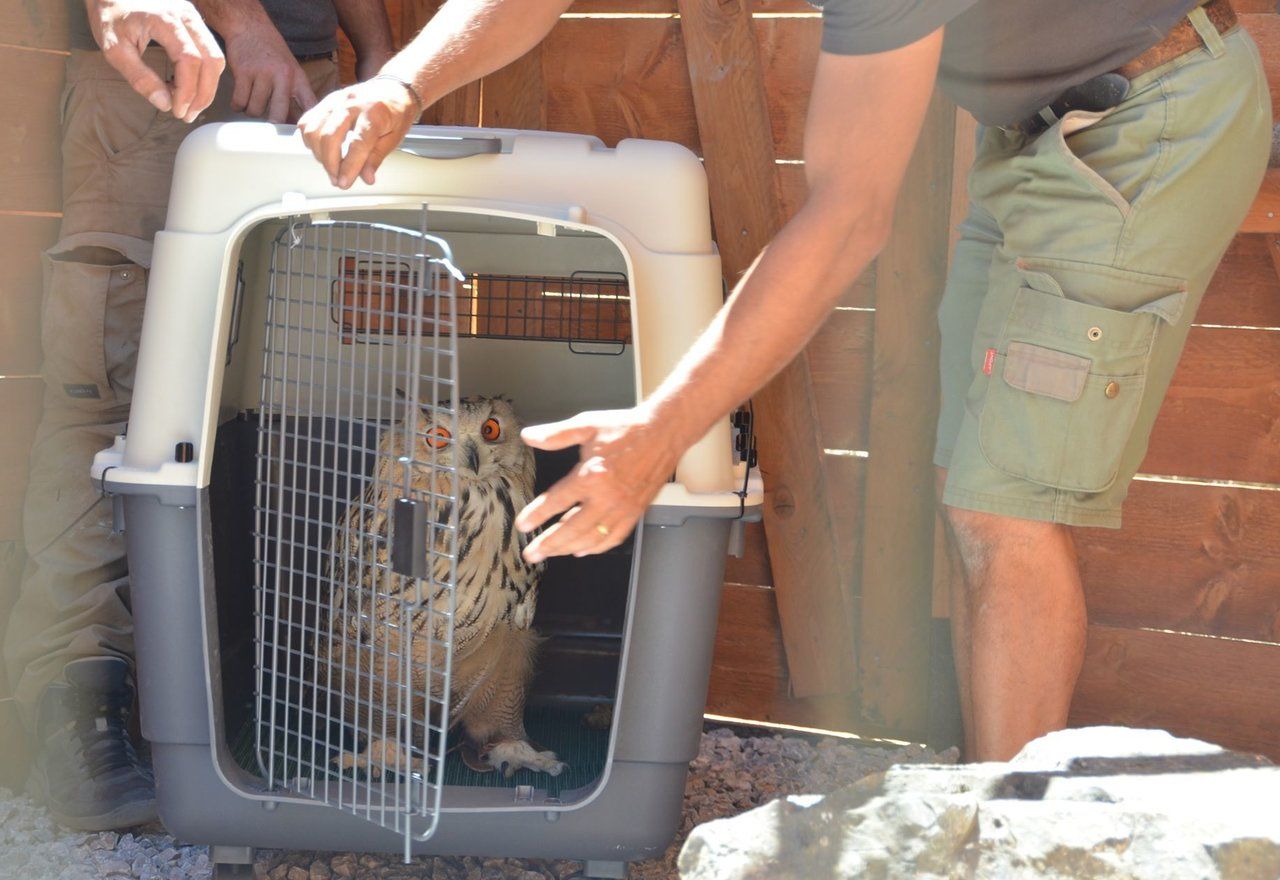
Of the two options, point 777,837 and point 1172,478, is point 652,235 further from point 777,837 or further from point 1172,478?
point 1172,478

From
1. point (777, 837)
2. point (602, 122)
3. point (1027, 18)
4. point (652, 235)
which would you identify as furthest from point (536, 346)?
point (777, 837)

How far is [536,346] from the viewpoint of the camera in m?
2.12

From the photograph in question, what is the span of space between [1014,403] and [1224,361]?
87 cm

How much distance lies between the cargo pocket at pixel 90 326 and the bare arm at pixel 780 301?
117 cm

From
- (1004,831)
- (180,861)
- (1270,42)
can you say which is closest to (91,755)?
(180,861)

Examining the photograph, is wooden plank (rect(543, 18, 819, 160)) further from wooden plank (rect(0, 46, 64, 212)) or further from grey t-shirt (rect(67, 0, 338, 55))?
wooden plank (rect(0, 46, 64, 212))

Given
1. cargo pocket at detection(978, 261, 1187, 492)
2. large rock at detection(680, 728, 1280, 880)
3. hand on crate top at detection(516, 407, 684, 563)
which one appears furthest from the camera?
cargo pocket at detection(978, 261, 1187, 492)

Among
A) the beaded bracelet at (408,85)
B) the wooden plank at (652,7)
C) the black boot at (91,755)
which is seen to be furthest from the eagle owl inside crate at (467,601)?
the wooden plank at (652,7)

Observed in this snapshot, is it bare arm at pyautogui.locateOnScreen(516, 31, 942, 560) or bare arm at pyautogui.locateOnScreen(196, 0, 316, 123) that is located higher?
bare arm at pyautogui.locateOnScreen(196, 0, 316, 123)

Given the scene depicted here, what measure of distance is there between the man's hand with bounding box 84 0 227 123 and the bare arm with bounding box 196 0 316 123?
312 millimetres

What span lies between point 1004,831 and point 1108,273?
0.68 meters

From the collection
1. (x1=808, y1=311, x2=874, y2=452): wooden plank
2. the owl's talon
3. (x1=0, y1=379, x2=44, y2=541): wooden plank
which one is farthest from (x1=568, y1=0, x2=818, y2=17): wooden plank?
the owl's talon

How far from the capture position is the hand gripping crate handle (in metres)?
1.52

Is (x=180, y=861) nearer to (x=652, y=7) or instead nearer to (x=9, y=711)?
(x=9, y=711)
